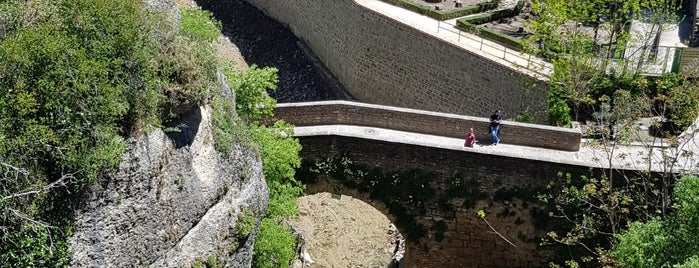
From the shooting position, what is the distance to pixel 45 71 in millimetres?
11453

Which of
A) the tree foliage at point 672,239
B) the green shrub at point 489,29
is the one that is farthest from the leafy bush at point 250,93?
the green shrub at point 489,29

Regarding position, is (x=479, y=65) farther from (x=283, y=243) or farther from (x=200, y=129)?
(x=200, y=129)

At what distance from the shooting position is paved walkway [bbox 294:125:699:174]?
17.3 metres

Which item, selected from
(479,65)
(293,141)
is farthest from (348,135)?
(479,65)

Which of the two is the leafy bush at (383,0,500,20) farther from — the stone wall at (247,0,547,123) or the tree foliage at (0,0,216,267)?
the tree foliage at (0,0,216,267)

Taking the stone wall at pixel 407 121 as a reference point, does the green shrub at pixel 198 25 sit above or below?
above

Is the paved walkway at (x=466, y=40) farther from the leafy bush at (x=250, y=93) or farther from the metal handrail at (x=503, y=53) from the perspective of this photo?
the leafy bush at (x=250, y=93)

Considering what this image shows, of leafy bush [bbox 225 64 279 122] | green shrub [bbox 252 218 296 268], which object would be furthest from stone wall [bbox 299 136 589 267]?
green shrub [bbox 252 218 296 268]

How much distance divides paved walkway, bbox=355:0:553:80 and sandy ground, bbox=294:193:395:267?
5881mm

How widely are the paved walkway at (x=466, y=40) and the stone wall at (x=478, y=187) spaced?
426cm

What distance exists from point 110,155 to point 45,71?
1499 millimetres

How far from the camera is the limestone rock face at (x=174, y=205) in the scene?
11.9m

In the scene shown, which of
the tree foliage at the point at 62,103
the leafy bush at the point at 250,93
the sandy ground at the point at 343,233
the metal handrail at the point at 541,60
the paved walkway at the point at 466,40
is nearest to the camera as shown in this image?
the tree foliage at the point at 62,103

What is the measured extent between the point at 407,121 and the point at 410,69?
654 cm
